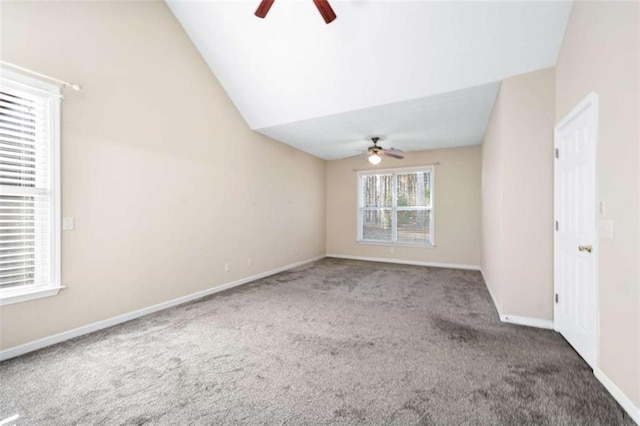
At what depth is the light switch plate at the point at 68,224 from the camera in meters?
2.56

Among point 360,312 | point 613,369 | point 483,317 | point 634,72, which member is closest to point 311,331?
point 360,312

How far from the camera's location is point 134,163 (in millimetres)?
3094

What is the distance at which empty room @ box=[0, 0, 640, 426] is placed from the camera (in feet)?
5.73

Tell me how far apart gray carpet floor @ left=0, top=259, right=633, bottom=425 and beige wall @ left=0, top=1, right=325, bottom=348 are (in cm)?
41

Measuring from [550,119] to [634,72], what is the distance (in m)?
1.33

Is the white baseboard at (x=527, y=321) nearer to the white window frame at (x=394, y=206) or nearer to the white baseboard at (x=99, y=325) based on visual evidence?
the white window frame at (x=394, y=206)

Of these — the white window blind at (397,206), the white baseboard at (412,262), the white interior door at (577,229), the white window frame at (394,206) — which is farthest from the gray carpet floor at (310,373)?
the white window blind at (397,206)

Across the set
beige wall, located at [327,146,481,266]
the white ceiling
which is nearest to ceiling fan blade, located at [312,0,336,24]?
the white ceiling

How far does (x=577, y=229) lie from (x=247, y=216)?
167 inches

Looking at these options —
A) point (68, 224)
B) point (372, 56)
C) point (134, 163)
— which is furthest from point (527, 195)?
point (68, 224)

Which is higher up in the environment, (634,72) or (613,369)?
(634,72)

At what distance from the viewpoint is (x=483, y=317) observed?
10.2 feet

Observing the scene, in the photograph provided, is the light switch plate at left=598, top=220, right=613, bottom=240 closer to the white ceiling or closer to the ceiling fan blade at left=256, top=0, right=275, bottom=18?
the white ceiling

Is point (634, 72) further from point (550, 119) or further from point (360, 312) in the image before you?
point (360, 312)
